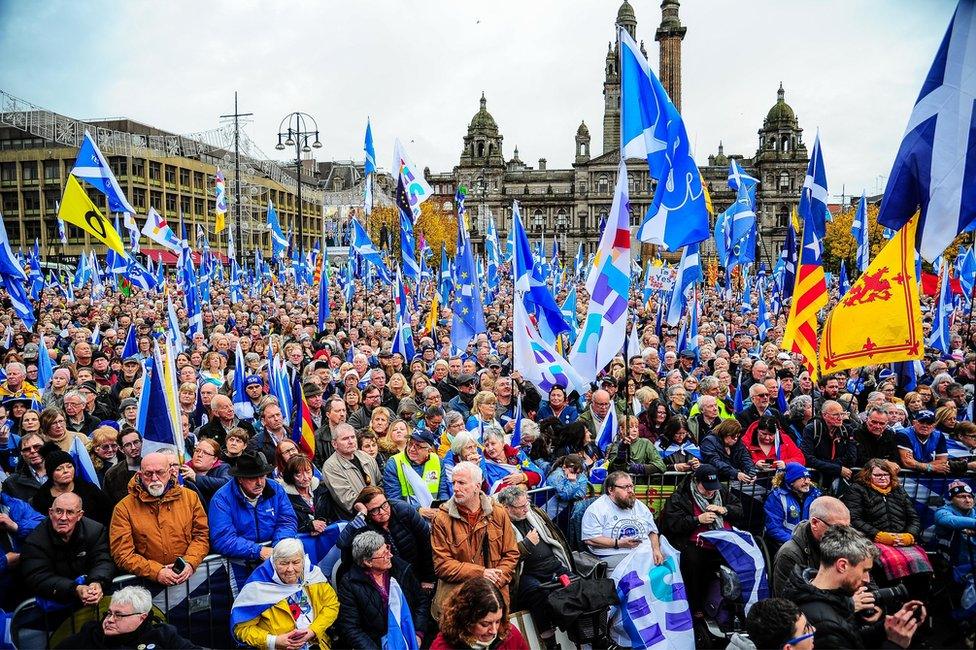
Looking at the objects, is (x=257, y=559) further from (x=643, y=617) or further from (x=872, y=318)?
(x=872, y=318)

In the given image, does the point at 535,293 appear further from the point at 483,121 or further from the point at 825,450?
the point at 483,121

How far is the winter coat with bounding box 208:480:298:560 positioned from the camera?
191 inches

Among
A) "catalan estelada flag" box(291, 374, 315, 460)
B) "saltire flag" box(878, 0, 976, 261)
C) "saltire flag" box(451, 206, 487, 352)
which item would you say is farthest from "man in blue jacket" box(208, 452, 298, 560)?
"saltire flag" box(451, 206, 487, 352)

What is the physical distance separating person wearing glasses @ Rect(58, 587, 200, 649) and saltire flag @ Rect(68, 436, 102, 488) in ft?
6.64

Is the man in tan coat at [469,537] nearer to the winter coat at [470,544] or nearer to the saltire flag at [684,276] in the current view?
the winter coat at [470,544]

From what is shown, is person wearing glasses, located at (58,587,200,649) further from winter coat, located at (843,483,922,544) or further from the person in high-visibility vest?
winter coat, located at (843,483,922,544)

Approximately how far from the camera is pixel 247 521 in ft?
16.5

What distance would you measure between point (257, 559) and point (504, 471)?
2204 mm

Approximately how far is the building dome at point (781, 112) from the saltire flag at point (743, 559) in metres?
88.9

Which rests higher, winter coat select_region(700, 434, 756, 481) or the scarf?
winter coat select_region(700, 434, 756, 481)

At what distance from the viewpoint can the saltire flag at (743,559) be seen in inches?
212

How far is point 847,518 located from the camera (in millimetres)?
4727

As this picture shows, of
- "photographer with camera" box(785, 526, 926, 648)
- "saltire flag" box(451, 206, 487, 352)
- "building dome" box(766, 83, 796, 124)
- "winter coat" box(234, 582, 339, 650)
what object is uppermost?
"building dome" box(766, 83, 796, 124)

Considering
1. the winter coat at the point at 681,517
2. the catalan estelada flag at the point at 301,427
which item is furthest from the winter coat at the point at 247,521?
the winter coat at the point at 681,517
